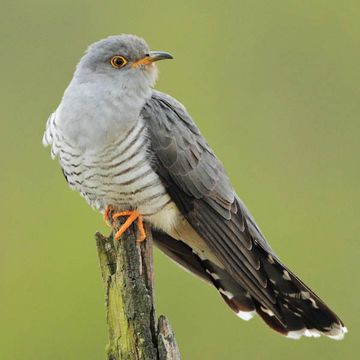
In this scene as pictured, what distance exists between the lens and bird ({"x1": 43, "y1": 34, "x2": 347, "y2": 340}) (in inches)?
171

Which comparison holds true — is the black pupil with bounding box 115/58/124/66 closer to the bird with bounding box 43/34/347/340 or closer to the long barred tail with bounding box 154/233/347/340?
the bird with bounding box 43/34/347/340

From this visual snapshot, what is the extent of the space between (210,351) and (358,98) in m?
2.63

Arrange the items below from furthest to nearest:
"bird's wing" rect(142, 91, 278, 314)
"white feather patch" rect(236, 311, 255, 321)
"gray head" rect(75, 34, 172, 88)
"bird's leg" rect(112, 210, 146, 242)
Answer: "white feather patch" rect(236, 311, 255, 321) → "gray head" rect(75, 34, 172, 88) → "bird's wing" rect(142, 91, 278, 314) → "bird's leg" rect(112, 210, 146, 242)

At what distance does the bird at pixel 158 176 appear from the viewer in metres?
4.33

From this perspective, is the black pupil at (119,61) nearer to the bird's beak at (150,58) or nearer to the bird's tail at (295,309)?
the bird's beak at (150,58)

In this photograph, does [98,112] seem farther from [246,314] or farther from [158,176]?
[246,314]

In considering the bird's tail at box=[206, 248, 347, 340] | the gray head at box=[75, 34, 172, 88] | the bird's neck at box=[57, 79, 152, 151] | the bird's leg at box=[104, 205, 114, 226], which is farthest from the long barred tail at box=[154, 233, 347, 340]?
the gray head at box=[75, 34, 172, 88]

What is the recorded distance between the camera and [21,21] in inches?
307

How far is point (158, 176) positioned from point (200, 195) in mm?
212

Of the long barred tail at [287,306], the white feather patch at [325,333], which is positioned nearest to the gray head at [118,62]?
the long barred tail at [287,306]

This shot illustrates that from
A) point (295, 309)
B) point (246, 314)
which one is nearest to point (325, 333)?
point (295, 309)

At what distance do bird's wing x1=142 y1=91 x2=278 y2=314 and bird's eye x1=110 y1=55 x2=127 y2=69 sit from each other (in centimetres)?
19

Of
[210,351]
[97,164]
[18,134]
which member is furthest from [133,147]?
[18,134]

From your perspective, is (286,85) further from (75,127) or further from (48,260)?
(75,127)
